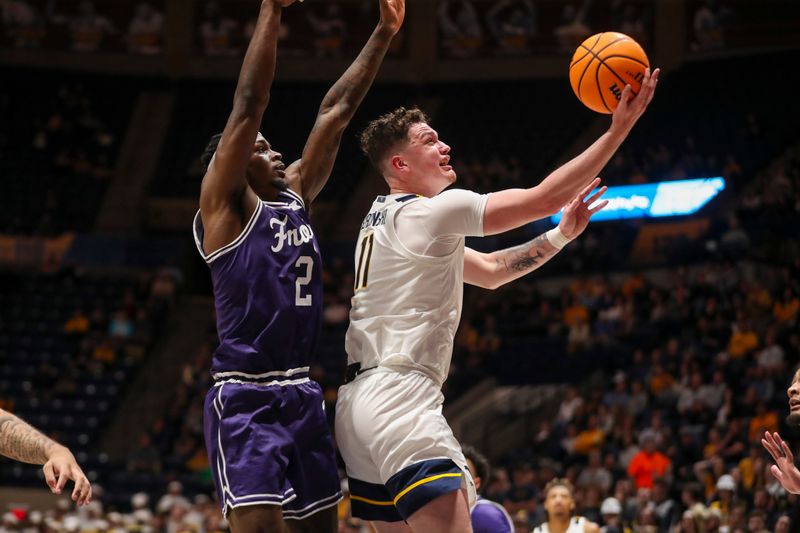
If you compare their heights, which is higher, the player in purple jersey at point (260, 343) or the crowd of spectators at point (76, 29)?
the player in purple jersey at point (260, 343)

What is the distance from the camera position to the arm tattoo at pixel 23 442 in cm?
392

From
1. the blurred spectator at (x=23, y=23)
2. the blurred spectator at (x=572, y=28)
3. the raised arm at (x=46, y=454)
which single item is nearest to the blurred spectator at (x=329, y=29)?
the blurred spectator at (x=572, y=28)

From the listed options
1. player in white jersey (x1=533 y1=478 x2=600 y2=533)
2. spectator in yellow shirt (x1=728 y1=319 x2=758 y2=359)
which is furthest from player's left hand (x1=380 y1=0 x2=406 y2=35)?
spectator in yellow shirt (x1=728 y1=319 x2=758 y2=359)

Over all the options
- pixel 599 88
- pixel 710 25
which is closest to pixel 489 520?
pixel 599 88

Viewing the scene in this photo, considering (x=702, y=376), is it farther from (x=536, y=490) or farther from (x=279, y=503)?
(x=279, y=503)

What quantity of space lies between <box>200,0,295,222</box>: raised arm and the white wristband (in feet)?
4.49

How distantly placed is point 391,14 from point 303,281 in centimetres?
148

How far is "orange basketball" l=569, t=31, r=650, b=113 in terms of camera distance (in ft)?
16.2

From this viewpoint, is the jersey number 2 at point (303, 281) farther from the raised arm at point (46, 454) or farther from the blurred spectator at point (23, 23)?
the blurred spectator at point (23, 23)

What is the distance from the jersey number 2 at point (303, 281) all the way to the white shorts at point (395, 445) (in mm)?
404

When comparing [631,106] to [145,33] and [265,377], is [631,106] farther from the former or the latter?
[145,33]

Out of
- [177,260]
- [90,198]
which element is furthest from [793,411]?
[90,198]

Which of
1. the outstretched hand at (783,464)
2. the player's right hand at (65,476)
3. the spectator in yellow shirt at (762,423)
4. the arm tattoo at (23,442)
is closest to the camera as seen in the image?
the player's right hand at (65,476)

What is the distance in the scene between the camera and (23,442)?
13.1 ft
